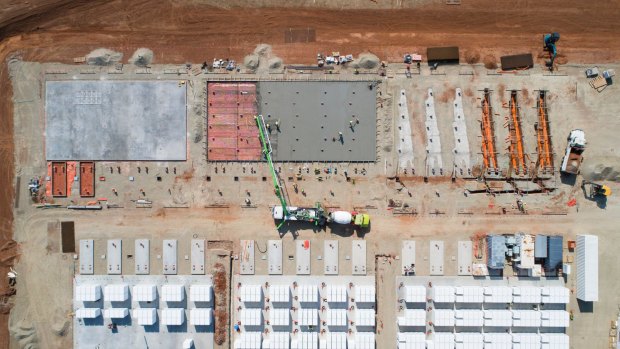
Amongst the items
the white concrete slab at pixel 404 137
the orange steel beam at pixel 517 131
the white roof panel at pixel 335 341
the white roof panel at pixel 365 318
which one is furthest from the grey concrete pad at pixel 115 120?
the orange steel beam at pixel 517 131

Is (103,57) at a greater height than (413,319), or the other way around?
(103,57)

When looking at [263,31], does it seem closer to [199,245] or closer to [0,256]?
[199,245]

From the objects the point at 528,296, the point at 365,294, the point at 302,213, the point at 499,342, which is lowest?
the point at 499,342

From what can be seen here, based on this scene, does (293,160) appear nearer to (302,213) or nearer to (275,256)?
(302,213)

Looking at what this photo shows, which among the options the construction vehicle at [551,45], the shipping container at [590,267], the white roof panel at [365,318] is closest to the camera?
the shipping container at [590,267]

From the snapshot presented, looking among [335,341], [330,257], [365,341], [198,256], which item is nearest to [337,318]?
[335,341]

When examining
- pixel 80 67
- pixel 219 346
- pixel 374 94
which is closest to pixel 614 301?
pixel 374 94

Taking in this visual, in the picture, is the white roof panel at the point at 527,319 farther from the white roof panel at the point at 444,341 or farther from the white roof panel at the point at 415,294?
the white roof panel at the point at 415,294
